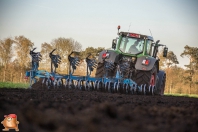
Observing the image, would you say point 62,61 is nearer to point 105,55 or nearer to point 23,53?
point 23,53

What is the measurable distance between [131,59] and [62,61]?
1849 cm

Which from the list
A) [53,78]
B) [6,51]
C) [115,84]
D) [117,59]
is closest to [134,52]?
[117,59]

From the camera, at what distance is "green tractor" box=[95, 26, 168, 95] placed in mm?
14188

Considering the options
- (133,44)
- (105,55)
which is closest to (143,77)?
(133,44)

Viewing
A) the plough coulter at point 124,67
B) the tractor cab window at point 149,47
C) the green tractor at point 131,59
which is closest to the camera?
the plough coulter at point 124,67

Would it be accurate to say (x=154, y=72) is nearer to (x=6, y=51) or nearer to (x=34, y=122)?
(x=34, y=122)

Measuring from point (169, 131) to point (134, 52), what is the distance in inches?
476

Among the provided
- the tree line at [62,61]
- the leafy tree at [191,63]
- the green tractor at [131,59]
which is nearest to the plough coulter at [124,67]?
the green tractor at [131,59]

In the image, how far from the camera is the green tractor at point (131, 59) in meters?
14.2

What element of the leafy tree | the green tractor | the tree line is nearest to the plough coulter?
the green tractor

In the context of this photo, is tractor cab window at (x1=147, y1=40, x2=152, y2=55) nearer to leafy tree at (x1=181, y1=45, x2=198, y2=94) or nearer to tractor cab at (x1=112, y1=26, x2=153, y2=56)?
tractor cab at (x1=112, y1=26, x2=153, y2=56)

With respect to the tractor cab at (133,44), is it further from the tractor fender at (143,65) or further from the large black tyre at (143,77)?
the large black tyre at (143,77)

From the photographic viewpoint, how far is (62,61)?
32719mm

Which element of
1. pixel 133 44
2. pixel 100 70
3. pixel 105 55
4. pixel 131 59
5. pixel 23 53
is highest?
pixel 23 53
